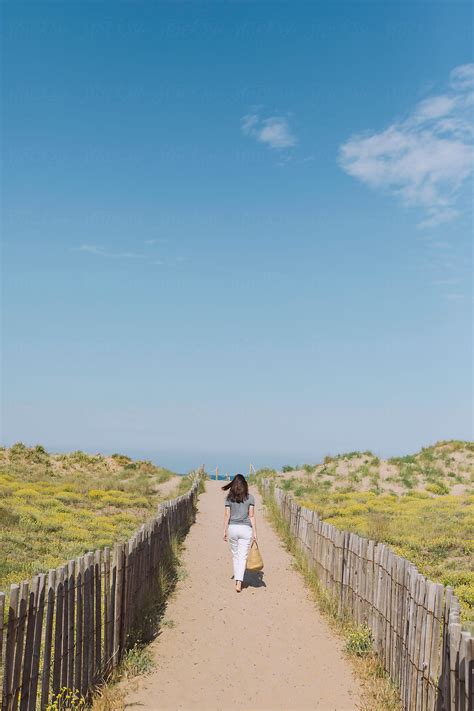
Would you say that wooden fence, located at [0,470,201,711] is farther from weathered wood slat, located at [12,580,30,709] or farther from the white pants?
the white pants

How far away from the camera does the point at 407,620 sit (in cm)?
683

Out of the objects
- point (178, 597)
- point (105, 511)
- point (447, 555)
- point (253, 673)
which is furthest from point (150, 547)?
point (105, 511)

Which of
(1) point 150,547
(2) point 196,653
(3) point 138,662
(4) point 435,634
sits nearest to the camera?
(4) point 435,634

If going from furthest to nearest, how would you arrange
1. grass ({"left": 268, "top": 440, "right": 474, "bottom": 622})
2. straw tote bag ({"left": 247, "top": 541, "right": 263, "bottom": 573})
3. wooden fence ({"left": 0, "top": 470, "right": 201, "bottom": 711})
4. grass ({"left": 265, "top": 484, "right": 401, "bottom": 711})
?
grass ({"left": 268, "top": 440, "right": 474, "bottom": 622}) < straw tote bag ({"left": 247, "top": 541, "right": 263, "bottom": 573}) < grass ({"left": 265, "top": 484, "right": 401, "bottom": 711}) < wooden fence ({"left": 0, "top": 470, "right": 201, "bottom": 711})

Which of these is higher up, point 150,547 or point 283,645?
point 150,547

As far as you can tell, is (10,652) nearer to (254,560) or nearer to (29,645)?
(29,645)

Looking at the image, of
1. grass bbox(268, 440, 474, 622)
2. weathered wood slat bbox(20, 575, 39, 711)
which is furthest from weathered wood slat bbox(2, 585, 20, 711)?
grass bbox(268, 440, 474, 622)

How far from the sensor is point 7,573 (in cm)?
1204

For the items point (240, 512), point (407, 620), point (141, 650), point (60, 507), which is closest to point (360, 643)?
point (407, 620)

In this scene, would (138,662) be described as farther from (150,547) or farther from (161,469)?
(161,469)

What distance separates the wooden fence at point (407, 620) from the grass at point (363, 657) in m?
0.11

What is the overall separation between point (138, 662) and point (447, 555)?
34.2 ft

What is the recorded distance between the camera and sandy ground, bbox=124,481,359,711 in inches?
276

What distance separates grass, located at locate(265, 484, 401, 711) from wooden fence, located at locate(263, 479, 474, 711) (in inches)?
4.2
